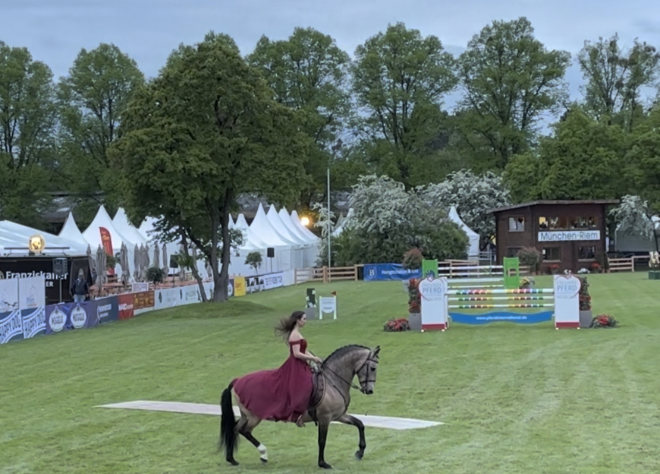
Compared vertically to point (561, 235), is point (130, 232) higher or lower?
higher

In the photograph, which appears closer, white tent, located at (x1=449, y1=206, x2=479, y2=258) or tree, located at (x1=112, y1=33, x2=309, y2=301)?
tree, located at (x1=112, y1=33, x2=309, y2=301)

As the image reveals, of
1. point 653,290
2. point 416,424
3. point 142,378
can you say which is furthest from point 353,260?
point 416,424

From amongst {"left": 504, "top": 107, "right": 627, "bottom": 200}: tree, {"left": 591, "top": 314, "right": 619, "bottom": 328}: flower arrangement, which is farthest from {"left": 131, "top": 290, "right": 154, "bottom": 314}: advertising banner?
{"left": 504, "top": 107, "right": 627, "bottom": 200}: tree

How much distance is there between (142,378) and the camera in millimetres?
17500

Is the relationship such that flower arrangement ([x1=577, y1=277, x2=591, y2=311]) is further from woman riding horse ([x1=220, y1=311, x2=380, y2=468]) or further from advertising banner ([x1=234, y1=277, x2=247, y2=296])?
advertising banner ([x1=234, y1=277, x2=247, y2=296])

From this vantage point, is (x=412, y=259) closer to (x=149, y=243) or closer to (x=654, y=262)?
(x=149, y=243)

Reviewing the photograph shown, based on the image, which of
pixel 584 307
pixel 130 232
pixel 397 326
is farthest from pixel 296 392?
pixel 130 232

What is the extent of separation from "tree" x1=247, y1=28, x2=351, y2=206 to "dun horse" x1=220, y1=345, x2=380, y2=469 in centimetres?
6547

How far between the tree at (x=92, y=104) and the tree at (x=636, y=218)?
135ft

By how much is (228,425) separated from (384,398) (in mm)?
5343

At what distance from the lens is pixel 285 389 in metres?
9.27

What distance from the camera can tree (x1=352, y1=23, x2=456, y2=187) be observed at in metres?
75.6

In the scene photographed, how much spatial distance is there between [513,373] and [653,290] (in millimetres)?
25055

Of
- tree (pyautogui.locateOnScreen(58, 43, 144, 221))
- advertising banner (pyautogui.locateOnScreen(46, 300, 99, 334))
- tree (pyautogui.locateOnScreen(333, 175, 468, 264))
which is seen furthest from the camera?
tree (pyautogui.locateOnScreen(58, 43, 144, 221))
